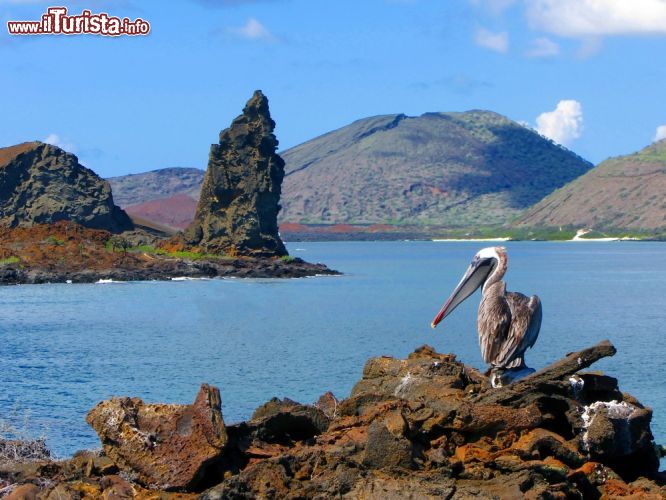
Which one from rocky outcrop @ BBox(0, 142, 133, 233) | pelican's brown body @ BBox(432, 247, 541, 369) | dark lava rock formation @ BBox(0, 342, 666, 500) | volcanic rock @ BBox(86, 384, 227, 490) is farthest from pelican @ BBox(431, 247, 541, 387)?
rocky outcrop @ BBox(0, 142, 133, 233)

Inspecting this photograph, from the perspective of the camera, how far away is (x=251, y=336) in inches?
1727

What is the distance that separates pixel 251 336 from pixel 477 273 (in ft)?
103

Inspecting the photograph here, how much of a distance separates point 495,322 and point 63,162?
9069 cm

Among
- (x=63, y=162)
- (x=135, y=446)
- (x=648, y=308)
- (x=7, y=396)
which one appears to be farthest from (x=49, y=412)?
(x=63, y=162)

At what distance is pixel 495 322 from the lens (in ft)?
40.9

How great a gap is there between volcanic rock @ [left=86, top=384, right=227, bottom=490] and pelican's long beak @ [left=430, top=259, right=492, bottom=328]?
3.40 meters

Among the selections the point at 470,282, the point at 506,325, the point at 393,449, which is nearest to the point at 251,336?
the point at 470,282

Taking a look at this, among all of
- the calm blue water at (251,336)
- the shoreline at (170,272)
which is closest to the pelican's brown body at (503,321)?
the calm blue water at (251,336)

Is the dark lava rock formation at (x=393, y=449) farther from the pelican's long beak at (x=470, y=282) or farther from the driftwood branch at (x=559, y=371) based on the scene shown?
the pelican's long beak at (x=470, y=282)

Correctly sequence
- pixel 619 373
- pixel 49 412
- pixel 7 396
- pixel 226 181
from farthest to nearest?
1. pixel 226 181
2. pixel 619 373
3. pixel 7 396
4. pixel 49 412

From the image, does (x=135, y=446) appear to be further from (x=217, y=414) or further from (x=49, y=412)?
(x=49, y=412)

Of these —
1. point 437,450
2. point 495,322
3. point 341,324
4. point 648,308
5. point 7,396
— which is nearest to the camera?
point 437,450

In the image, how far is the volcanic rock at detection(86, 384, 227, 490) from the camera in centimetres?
1029

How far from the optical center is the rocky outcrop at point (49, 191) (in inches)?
3750
